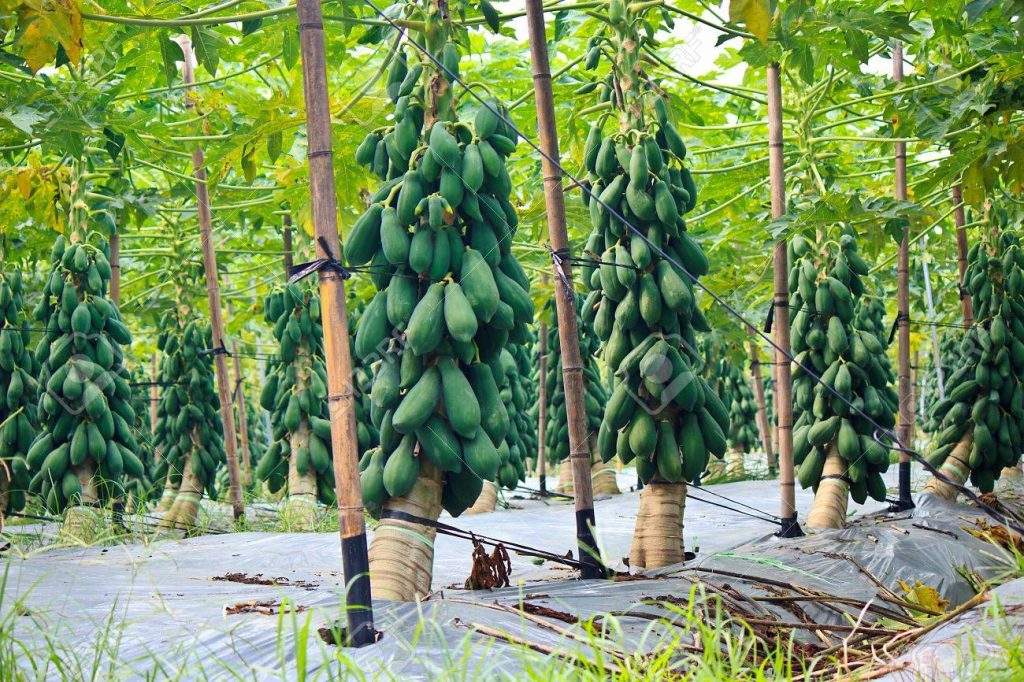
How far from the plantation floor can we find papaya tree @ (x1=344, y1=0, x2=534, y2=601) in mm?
347

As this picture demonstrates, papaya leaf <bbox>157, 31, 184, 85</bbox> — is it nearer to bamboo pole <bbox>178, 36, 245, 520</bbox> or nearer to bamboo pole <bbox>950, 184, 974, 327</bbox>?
bamboo pole <bbox>178, 36, 245, 520</bbox>

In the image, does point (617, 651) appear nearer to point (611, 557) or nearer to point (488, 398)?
point (488, 398)

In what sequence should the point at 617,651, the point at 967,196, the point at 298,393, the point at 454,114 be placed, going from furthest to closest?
the point at 298,393 → the point at 967,196 → the point at 454,114 → the point at 617,651

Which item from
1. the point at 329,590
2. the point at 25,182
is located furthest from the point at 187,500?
the point at 329,590

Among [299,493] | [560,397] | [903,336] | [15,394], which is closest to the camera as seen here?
[903,336]

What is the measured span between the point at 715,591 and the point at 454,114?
1.84 m

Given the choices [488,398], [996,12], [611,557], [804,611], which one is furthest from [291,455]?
[996,12]

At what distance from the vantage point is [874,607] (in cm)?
368

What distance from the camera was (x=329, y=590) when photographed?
12.0 ft

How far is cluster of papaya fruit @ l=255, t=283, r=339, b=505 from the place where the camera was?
292 inches

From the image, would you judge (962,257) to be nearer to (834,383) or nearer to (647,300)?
→ (834,383)

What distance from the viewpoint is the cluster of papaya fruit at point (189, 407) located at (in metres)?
8.79

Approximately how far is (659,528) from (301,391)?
3.38 metres

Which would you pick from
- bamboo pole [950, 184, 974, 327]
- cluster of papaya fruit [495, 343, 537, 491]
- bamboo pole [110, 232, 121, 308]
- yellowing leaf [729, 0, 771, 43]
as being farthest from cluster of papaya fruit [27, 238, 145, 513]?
bamboo pole [950, 184, 974, 327]
